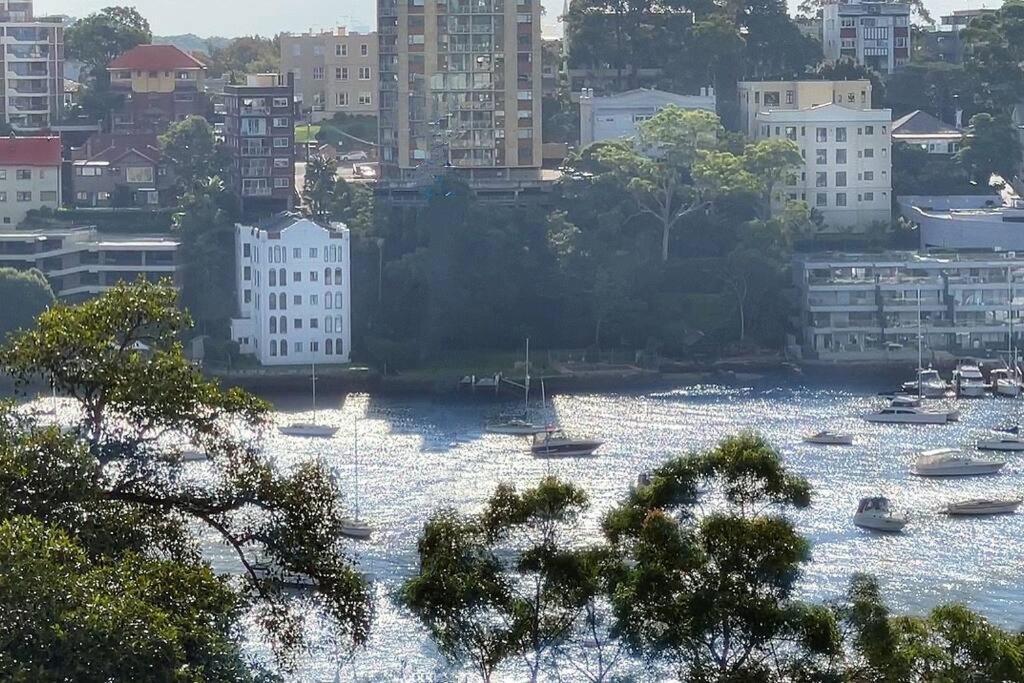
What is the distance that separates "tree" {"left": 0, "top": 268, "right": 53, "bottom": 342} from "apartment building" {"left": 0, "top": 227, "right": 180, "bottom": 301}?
88 centimetres

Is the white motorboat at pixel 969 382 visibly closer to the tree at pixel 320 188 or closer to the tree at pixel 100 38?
the tree at pixel 320 188

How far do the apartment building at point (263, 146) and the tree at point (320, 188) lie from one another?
18 centimetres

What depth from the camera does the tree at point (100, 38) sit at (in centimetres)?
3177

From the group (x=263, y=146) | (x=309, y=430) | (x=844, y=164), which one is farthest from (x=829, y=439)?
(x=263, y=146)

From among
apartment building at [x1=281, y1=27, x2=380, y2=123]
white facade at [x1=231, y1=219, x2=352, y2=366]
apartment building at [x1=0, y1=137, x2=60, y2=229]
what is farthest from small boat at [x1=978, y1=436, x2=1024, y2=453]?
apartment building at [x1=281, y1=27, x2=380, y2=123]

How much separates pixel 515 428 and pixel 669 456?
1.87 meters

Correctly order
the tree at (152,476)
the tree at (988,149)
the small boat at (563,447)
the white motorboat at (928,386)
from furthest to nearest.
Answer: the tree at (988,149) → the white motorboat at (928,386) → the small boat at (563,447) → the tree at (152,476)

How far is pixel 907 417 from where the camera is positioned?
1980 centimetres

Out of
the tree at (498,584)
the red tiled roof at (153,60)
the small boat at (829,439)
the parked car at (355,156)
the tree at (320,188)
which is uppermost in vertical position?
the red tiled roof at (153,60)

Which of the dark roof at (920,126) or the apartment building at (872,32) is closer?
the dark roof at (920,126)

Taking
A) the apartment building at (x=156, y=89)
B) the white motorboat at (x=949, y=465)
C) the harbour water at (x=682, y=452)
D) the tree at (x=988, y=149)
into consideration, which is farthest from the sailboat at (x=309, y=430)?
the apartment building at (x=156, y=89)

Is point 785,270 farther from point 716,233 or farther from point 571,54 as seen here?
point 571,54

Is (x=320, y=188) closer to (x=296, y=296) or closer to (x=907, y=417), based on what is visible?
(x=296, y=296)

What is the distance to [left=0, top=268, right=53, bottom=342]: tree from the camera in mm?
21938
